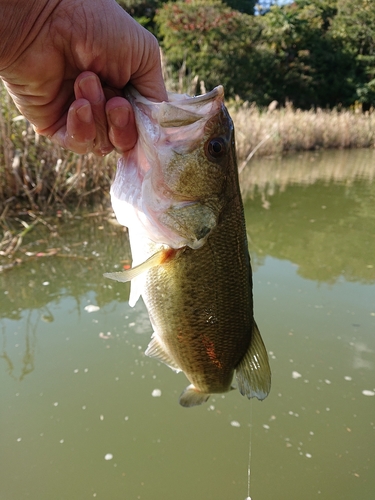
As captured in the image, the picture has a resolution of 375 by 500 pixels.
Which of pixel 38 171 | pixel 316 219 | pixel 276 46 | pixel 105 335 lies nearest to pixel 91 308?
pixel 105 335

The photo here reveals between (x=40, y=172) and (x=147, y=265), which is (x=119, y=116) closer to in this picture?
(x=147, y=265)

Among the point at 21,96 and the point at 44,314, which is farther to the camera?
the point at 44,314

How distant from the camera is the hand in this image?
1.41 meters

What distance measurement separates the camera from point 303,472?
196 centimetres

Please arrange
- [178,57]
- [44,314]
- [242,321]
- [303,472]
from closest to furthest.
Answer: [242,321] → [303,472] → [44,314] → [178,57]

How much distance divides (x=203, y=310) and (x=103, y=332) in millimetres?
1705

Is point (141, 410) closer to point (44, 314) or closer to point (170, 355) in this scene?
point (170, 355)

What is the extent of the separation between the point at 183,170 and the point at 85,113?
408 millimetres

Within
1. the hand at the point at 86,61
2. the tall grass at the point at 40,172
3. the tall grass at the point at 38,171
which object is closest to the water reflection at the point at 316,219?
the tall grass at the point at 40,172

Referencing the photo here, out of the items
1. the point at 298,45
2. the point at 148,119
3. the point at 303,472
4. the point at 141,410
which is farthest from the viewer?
the point at 298,45

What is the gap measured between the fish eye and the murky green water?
1434mm

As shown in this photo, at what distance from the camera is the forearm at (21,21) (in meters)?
1.40

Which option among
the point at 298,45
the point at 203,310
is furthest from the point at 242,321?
the point at 298,45

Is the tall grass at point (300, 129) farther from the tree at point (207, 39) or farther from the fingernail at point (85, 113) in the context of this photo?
the fingernail at point (85, 113)
